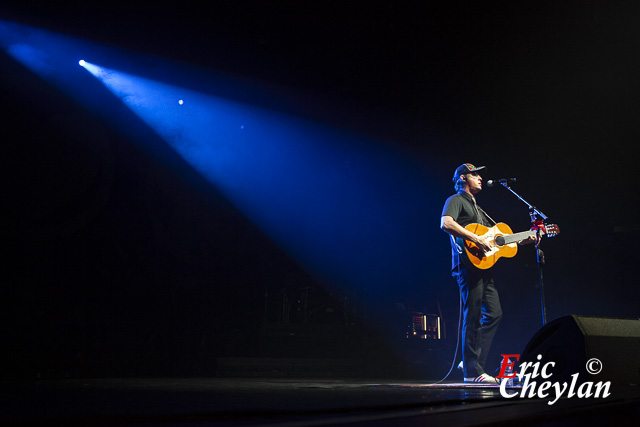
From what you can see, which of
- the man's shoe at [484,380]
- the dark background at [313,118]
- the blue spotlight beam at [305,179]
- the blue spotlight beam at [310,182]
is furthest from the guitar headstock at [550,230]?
the blue spotlight beam at [305,179]

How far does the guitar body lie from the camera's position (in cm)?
346

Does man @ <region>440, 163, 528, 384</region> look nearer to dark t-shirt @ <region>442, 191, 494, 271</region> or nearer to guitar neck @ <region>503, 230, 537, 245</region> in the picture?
dark t-shirt @ <region>442, 191, 494, 271</region>

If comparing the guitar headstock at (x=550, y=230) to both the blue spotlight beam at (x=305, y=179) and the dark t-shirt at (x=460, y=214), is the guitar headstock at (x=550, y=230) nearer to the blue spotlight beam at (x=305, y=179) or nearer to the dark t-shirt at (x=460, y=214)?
the dark t-shirt at (x=460, y=214)

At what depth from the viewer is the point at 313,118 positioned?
639 centimetres

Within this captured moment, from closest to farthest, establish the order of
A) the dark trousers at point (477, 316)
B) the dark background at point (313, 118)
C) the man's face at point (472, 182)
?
the dark trousers at point (477, 316)
the man's face at point (472, 182)
the dark background at point (313, 118)

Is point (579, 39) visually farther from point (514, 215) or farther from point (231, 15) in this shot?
point (231, 15)

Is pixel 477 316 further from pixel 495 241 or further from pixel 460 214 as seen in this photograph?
pixel 460 214

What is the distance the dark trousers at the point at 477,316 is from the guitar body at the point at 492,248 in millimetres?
71

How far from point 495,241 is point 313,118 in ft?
11.5

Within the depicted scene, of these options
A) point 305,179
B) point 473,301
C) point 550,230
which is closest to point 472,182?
point 550,230

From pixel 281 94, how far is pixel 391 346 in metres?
3.60

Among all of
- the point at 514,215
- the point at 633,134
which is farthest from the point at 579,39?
the point at 514,215

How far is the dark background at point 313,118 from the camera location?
4.77 metres

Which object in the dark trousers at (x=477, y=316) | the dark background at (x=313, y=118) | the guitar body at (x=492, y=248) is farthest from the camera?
the dark background at (x=313, y=118)
